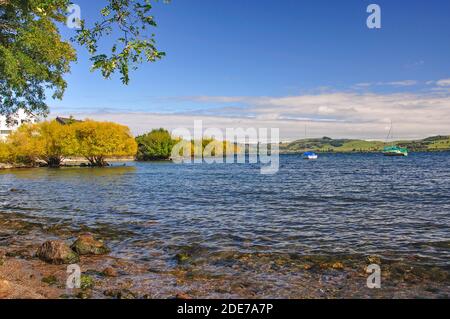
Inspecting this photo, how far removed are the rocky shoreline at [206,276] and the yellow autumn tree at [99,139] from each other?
3731 inches

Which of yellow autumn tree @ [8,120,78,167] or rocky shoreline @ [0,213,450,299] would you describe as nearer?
rocky shoreline @ [0,213,450,299]

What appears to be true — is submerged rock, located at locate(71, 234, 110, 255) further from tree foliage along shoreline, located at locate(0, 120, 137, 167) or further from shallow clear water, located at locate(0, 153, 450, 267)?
tree foliage along shoreline, located at locate(0, 120, 137, 167)

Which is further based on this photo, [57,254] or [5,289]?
[57,254]

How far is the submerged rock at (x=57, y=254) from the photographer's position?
14477 mm

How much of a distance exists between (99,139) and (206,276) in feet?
333

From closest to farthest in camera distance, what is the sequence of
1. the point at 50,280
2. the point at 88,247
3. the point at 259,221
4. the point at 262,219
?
the point at 50,280 < the point at 88,247 < the point at 259,221 < the point at 262,219

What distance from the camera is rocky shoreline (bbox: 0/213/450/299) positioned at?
1125cm

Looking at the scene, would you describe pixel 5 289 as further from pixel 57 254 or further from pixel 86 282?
pixel 57 254

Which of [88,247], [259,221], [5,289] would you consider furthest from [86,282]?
[259,221]

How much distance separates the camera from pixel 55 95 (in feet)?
85.4

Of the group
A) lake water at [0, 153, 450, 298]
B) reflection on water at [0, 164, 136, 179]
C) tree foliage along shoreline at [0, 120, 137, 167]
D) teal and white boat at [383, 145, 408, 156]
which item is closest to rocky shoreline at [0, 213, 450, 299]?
lake water at [0, 153, 450, 298]

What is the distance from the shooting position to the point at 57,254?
47.8ft
